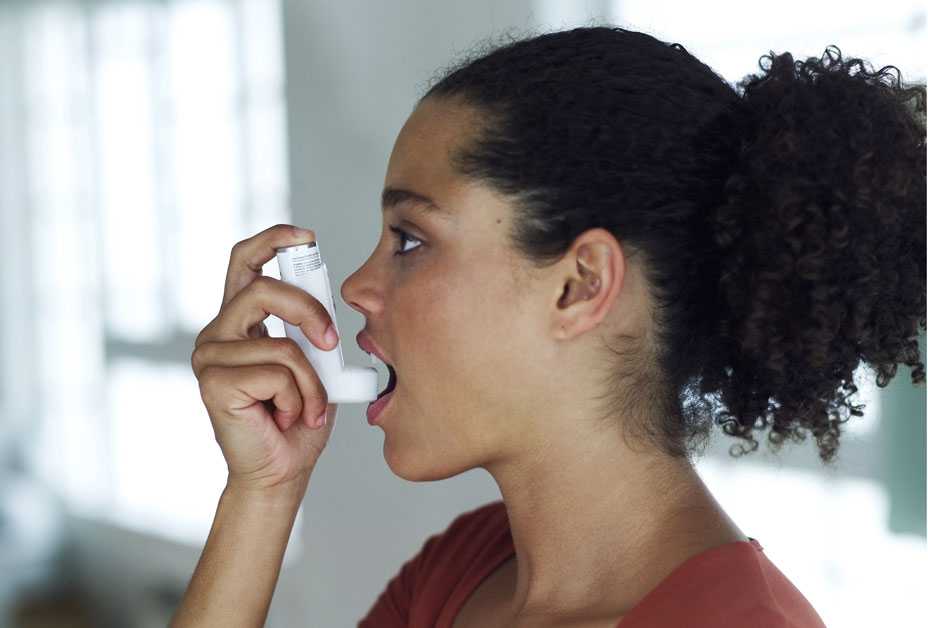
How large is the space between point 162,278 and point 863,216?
8.08 ft

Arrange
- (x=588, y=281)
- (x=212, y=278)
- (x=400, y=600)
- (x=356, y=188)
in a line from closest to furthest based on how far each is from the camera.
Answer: (x=588, y=281), (x=400, y=600), (x=356, y=188), (x=212, y=278)

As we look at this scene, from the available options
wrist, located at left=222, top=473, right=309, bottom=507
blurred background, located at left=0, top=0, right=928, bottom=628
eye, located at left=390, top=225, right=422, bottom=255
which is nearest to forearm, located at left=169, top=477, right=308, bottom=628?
wrist, located at left=222, top=473, right=309, bottom=507

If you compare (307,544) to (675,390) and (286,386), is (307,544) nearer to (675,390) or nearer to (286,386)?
(286,386)

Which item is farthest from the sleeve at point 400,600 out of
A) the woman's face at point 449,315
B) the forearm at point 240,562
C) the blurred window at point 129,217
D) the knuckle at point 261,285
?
the blurred window at point 129,217

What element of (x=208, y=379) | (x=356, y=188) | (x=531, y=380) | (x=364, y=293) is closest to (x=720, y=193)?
(x=531, y=380)

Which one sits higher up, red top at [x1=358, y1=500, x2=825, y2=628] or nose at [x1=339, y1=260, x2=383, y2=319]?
nose at [x1=339, y1=260, x2=383, y2=319]

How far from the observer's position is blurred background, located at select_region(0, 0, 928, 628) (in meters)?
1.73

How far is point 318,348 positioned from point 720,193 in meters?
0.45

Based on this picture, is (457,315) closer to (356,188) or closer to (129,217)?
(356,188)

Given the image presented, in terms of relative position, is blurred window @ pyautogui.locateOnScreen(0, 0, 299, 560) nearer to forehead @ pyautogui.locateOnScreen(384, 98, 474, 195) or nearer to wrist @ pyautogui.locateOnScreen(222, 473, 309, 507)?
wrist @ pyautogui.locateOnScreen(222, 473, 309, 507)

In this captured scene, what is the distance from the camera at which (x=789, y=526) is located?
1.79m

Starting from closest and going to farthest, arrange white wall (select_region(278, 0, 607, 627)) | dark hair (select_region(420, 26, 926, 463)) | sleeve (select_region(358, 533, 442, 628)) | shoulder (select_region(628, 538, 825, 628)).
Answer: shoulder (select_region(628, 538, 825, 628)), dark hair (select_region(420, 26, 926, 463)), sleeve (select_region(358, 533, 442, 628)), white wall (select_region(278, 0, 607, 627))

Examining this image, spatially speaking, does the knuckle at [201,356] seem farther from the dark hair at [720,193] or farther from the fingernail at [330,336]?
the dark hair at [720,193]

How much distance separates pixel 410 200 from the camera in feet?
3.72
